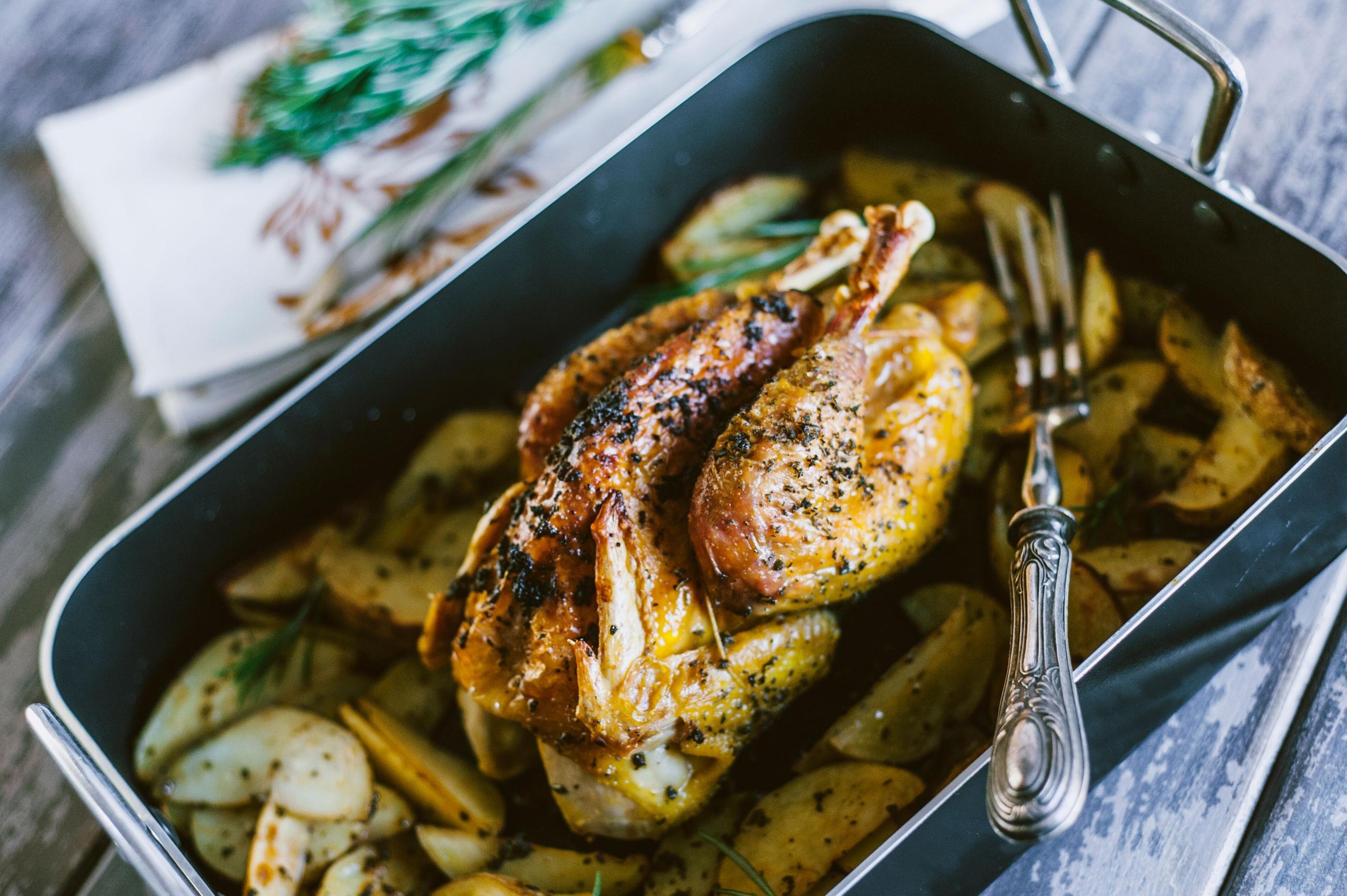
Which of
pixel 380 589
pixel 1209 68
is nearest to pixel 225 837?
pixel 380 589

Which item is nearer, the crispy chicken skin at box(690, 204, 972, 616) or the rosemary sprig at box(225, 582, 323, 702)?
the crispy chicken skin at box(690, 204, 972, 616)

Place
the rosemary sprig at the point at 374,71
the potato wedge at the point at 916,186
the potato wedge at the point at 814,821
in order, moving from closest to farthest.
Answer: the potato wedge at the point at 814,821
the potato wedge at the point at 916,186
the rosemary sprig at the point at 374,71

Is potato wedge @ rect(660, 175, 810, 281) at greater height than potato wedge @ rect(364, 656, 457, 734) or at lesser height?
greater

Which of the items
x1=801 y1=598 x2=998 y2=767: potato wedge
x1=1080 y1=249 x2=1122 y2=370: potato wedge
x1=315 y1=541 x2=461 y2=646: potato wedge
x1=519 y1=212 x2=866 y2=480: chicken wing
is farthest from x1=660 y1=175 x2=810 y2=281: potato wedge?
x1=801 y1=598 x2=998 y2=767: potato wedge

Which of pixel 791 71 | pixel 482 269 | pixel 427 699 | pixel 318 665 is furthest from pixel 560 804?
pixel 791 71

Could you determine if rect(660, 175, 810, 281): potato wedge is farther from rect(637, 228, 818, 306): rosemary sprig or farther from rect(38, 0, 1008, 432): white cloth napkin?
rect(38, 0, 1008, 432): white cloth napkin

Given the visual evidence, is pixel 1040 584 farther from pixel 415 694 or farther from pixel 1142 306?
A: pixel 415 694

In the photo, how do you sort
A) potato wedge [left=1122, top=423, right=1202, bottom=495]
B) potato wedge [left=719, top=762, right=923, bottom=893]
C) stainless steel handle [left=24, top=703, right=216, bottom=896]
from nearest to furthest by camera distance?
1. stainless steel handle [left=24, top=703, right=216, bottom=896]
2. potato wedge [left=719, top=762, right=923, bottom=893]
3. potato wedge [left=1122, top=423, right=1202, bottom=495]

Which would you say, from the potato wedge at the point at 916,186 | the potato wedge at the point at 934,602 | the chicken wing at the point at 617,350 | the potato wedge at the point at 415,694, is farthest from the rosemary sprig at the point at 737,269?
the potato wedge at the point at 415,694

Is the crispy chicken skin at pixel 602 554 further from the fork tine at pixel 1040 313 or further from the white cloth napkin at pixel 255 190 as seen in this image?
the white cloth napkin at pixel 255 190
